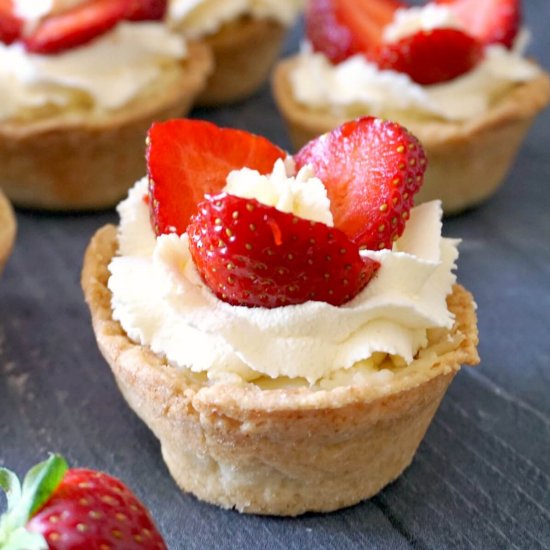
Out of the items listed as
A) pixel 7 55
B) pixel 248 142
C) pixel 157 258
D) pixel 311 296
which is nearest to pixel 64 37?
pixel 7 55

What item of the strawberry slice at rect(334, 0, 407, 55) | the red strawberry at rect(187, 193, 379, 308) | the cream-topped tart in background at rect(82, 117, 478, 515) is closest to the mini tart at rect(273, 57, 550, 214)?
the strawberry slice at rect(334, 0, 407, 55)

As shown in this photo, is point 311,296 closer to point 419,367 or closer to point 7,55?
point 419,367

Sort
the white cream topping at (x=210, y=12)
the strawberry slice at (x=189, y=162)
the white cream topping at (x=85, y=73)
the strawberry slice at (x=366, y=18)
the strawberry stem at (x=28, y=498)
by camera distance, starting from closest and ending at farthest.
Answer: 1. the strawberry stem at (x=28, y=498)
2. the strawberry slice at (x=189, y=162)
3. the white cream topping at (x=85, y=73)
4. the strawberry slice at (x=366, y=18)
5. the white cream topping at (x=210, y=12)

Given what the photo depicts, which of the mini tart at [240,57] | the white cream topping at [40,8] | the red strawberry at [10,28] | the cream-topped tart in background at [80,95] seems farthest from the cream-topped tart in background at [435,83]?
the red strawberry at [10,28]

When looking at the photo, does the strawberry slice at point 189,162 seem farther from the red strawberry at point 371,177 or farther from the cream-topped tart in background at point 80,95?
the cream-topped tart in background at point 80,95

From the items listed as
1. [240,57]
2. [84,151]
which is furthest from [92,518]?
[240,57]

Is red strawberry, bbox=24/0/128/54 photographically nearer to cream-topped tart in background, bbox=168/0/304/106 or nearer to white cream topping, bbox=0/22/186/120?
white cream topping, bbox=0/22/186/120

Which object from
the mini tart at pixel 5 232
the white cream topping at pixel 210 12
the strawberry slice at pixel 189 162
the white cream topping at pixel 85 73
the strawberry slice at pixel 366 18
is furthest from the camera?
the white cream topping at pixel 210 12
